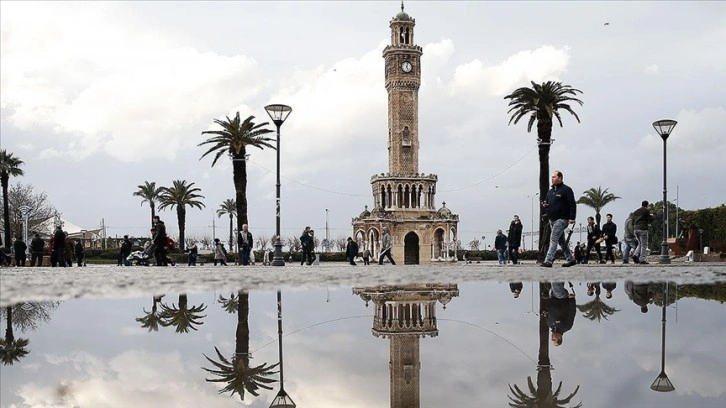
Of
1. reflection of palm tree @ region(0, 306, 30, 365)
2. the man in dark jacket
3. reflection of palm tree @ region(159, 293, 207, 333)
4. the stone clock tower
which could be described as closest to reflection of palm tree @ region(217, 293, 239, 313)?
reflection of palm tree @ region(159, 293, 207, 333)

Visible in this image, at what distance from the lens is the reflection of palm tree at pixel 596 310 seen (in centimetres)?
556

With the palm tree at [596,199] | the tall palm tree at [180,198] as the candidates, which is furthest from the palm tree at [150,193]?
the palm tree at [596,199]

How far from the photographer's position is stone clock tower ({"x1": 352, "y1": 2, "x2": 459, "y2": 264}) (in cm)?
7331

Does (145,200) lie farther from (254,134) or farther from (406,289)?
(406,289)

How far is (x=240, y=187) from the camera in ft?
130

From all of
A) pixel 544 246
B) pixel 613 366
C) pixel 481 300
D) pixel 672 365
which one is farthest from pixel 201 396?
pixel 544 246

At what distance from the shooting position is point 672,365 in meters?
3.77

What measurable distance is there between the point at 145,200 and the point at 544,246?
5032 centimetres

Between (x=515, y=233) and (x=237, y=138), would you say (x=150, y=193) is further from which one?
(x=515, y=233)

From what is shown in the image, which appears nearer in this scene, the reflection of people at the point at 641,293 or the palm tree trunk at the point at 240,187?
the reflection of people at the point at 641,293

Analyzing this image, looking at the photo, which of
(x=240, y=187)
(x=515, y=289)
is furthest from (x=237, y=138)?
(x=515, y=289)

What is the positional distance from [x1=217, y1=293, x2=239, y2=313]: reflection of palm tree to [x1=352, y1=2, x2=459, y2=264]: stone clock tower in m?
65.3

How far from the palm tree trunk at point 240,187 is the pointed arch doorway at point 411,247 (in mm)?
Result: 35075

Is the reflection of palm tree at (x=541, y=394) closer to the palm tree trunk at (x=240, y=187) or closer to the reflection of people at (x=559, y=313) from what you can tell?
the reflection of people at (x=559, y=313)
